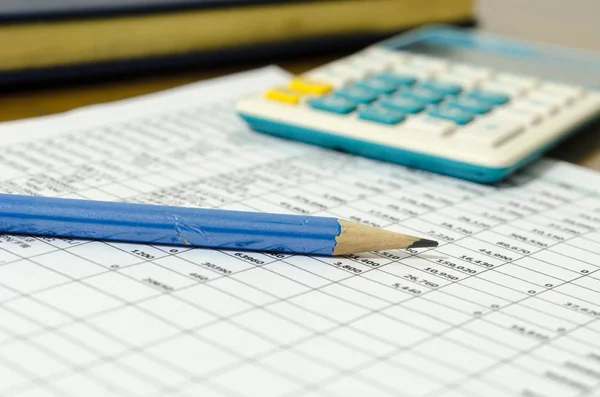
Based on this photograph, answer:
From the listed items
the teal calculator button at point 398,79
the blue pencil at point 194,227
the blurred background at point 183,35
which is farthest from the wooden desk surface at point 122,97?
the blue pencil at point 194,227

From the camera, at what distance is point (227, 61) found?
69 cm

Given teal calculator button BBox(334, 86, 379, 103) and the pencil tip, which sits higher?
teal calculator button BBox(334, 86, 379, 103)

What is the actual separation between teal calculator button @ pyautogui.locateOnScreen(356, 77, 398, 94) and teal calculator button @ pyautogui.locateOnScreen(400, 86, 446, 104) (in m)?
0.01

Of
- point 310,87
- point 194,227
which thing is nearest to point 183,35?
point 310,87

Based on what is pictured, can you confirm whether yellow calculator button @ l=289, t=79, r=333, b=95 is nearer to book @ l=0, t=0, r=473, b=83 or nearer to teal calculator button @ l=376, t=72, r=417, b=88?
teal calculator button @ l=376, t=72, r=417, b=88

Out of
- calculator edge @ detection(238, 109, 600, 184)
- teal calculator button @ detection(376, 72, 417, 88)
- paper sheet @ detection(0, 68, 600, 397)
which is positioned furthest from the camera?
teal calculator button @ detection(376, 72, 417, 88)

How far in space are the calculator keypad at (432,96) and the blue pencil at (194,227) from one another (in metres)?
0.15

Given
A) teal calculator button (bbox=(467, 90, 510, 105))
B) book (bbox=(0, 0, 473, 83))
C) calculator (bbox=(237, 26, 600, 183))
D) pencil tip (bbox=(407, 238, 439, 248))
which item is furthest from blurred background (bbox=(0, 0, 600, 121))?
pencil tip (bbox=(407, 238, 439, 248))

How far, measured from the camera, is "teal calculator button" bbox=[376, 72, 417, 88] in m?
0.56

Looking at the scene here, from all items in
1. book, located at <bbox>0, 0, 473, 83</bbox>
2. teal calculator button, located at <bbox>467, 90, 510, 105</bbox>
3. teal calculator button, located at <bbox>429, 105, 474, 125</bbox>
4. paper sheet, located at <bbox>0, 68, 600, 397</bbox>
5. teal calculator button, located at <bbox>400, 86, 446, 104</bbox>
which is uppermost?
book, located at <bbox>0, 0, 473, 83</bbox>

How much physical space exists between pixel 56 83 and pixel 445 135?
1.09ft

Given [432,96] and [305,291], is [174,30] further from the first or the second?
[305,291]

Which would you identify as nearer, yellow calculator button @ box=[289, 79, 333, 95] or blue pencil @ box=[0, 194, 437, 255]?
blue pencil @ box=[0, 194, 437, 255]

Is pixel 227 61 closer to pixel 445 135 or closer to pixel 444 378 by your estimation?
pixel 445 135
